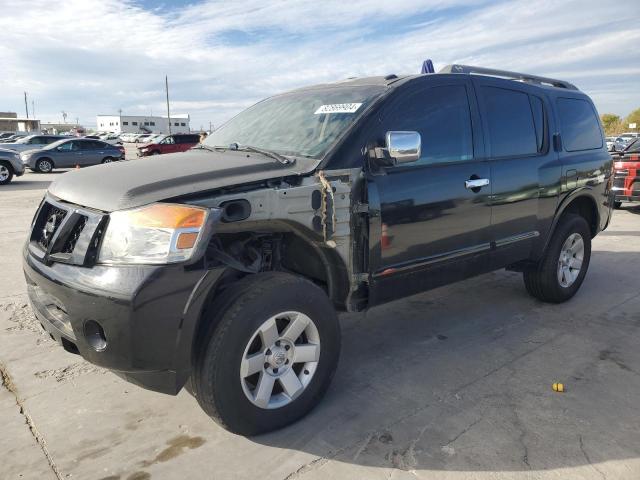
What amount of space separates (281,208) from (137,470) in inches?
56.4

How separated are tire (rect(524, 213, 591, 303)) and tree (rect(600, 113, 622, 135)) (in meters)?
77.7

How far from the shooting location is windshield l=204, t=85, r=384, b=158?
10.4 ft

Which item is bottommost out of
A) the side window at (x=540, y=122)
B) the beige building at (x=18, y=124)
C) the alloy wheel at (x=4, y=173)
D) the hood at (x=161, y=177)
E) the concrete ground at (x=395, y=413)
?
the concrete ground at (x=395, y=413)

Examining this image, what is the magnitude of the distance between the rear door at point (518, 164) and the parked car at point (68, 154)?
Result: 19642mm

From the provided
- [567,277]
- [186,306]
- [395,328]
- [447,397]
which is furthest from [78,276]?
[567,277]

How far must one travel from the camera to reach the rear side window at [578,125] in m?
4.73

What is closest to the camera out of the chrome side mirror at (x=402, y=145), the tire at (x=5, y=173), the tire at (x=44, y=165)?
the chrome side mirror at (x=402, y=145)

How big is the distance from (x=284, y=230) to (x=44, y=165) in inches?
828

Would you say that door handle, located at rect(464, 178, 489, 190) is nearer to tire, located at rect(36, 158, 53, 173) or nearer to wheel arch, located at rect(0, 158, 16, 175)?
wheel arch, located at rect(0, 158, 16, 175)

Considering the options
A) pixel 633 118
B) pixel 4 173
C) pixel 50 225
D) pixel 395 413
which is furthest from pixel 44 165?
pixel 633 118

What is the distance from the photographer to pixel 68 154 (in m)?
21.1

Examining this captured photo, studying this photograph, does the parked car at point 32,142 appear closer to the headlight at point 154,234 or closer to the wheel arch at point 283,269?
the wheel arch at point 283,269

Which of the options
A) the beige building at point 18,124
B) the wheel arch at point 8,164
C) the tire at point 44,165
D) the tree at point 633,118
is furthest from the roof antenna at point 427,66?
the beige building at point 18,124

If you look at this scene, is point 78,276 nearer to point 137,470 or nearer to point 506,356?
point 137,470
